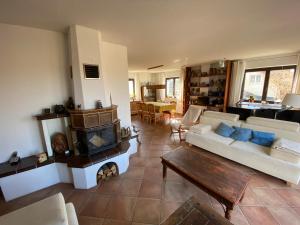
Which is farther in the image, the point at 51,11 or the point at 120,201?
the point at 120,201

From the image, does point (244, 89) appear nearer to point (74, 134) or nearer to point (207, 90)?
point (207, 90)

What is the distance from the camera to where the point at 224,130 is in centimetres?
311

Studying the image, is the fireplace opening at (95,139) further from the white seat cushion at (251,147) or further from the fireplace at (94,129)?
the white seat cushion at (251,147)

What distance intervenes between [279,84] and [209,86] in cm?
213

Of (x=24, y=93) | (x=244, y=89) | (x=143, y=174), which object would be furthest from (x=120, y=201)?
(x=244, y=89)

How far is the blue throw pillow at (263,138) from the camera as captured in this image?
102 inches

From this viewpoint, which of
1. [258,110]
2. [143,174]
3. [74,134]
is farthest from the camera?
[258,110]

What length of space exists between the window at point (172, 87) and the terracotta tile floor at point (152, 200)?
5.66m

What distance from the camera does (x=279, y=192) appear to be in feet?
6.67

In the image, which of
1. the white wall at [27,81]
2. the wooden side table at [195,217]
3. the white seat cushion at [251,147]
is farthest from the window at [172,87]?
the wooden side table at [195,217]

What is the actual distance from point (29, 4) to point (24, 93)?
4.12ft

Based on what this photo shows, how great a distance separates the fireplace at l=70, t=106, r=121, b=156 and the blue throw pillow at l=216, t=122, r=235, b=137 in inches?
89.0

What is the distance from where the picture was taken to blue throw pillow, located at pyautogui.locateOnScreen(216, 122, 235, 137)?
3049 mm

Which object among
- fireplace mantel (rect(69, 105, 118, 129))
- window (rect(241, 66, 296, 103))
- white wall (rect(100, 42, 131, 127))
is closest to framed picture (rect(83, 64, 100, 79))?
white wall (rect(100, 42, 131, 127))
